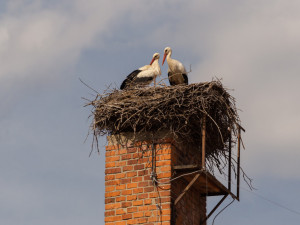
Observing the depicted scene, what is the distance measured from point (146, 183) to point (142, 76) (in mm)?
4095

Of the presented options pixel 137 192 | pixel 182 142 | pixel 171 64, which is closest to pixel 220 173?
pixel 182 142

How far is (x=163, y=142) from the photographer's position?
977 cm

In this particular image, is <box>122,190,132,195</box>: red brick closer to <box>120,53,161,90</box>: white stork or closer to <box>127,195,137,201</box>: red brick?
<box>127,195,137,201</box>: red brick

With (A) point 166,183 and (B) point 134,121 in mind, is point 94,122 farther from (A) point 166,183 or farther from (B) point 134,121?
(A) point 166,183

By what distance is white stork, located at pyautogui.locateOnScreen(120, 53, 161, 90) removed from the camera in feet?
43.1

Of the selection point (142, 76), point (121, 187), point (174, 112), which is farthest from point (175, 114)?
point (142, 76)

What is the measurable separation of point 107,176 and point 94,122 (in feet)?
3.38

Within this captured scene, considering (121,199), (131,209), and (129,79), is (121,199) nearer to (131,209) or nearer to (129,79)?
(131,209)

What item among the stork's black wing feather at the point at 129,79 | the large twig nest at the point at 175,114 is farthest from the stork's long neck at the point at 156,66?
the large twig nest at the point at 175,114

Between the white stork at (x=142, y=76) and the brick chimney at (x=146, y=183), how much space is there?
307 centimetres

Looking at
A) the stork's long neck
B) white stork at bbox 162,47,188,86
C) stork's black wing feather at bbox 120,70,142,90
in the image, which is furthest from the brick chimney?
the stork's long neck

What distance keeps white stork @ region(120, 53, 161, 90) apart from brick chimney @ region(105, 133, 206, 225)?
3069 millimetres

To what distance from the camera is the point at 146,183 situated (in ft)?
31.3

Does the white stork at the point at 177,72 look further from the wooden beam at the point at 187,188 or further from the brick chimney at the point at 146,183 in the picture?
the wooden beam at the point at 187,188
